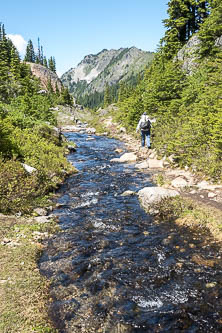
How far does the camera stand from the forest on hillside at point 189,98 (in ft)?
42.9

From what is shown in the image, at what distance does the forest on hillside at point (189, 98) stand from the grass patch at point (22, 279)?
8599 mm

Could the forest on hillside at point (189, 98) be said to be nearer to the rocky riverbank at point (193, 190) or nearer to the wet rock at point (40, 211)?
the rocky riverbank at point (193, 190)

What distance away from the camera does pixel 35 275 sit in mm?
6004

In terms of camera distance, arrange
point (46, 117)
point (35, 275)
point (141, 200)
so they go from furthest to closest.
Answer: point (46, 117) → point (141, 200) → point (35, 275)

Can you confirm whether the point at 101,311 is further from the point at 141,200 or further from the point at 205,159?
the point at 205,159

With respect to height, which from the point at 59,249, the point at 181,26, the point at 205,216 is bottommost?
the point at 59,249

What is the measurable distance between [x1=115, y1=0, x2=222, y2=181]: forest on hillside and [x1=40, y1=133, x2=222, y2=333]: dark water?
5.17 meters

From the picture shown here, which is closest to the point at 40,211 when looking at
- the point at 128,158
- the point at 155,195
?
the point at 155,195

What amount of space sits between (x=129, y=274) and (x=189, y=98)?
1713 centimetres

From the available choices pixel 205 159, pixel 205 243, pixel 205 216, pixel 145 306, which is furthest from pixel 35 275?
pixel 205 159

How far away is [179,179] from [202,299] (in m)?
7.65

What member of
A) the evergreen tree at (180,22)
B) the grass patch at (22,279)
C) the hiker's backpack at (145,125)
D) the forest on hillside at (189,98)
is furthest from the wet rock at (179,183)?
the evergreen tree at (180,22)

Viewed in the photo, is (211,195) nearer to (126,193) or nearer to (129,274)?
(126,193)

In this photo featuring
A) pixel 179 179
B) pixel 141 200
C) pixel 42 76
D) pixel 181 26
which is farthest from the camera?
pixel 42 76
